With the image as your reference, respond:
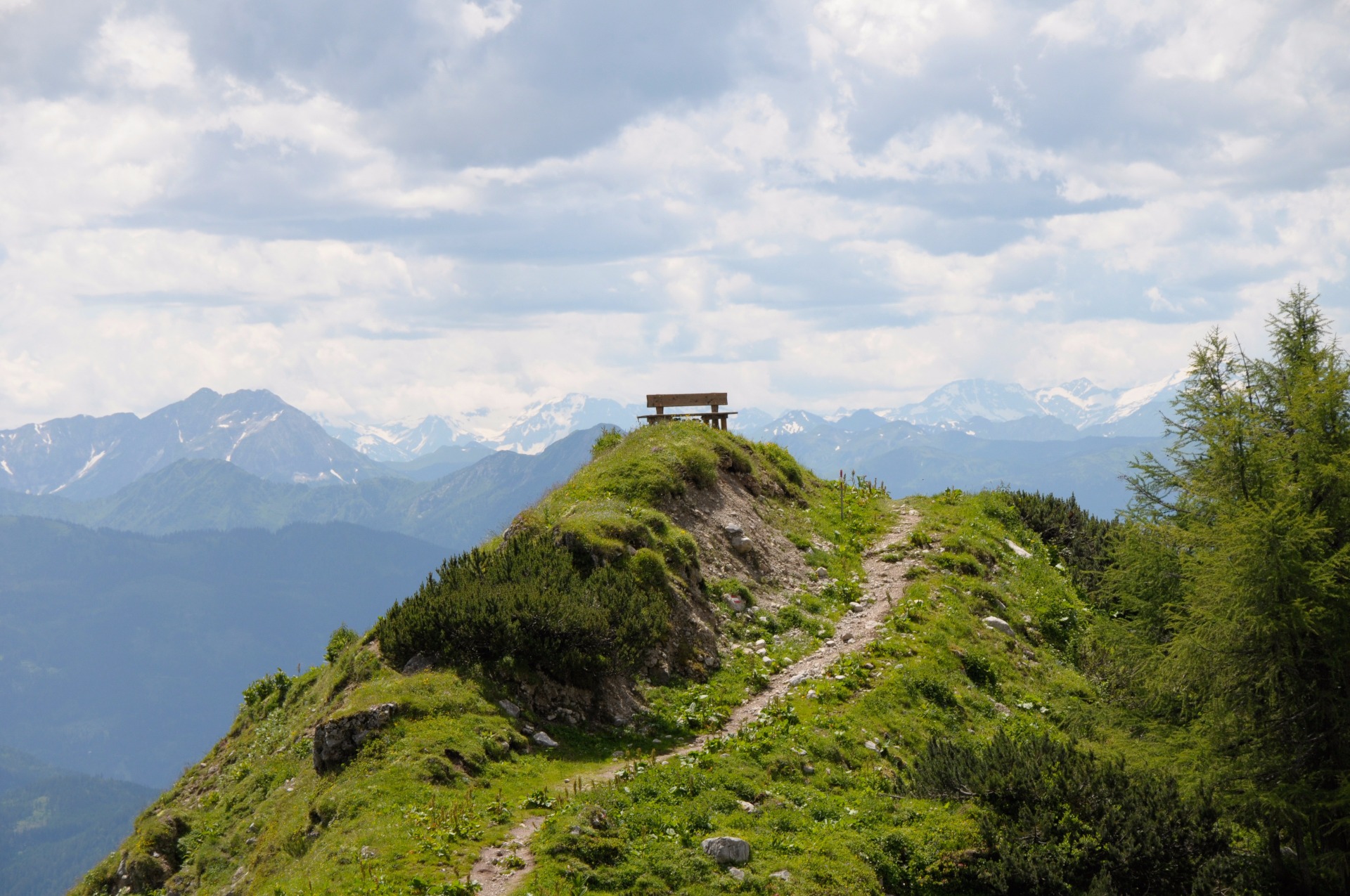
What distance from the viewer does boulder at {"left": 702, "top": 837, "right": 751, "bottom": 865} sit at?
14266 mm

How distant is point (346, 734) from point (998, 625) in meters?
20.7

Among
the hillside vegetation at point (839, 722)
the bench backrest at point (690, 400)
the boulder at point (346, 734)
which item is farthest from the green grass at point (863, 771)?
the bench backrest at point (690, 400)

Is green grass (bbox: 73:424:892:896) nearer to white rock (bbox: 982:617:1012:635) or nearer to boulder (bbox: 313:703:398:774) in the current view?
boulder (bbox: 313:703:398:774)

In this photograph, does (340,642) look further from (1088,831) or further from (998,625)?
(1088,831)

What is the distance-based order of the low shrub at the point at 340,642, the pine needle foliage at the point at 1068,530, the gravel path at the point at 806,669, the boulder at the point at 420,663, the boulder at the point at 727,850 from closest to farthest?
the gravel path at the point at 806,669 → the boulder at the point at 727,850 → the boulder at the point at 420,663 → the low shrub at the point at 340,642 → the pine needle foliage at the point at 1068,530

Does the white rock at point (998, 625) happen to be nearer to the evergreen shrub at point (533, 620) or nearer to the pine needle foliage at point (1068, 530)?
the pine needle foliage at point (1068, 530)

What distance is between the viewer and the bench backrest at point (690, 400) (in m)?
40.1

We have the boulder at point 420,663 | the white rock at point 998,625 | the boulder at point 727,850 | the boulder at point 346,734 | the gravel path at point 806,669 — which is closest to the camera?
the gravel path at point 806,669

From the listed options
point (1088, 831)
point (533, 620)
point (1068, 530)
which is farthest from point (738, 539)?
point (1068, 530)

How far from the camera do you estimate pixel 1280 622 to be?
47.3 feet

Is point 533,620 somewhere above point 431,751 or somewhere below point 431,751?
above

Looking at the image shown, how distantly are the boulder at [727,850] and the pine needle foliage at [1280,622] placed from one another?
8214mm

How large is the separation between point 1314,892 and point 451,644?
17.6 meters

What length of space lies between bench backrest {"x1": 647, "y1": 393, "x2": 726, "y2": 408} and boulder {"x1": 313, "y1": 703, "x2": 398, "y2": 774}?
23147 mm
